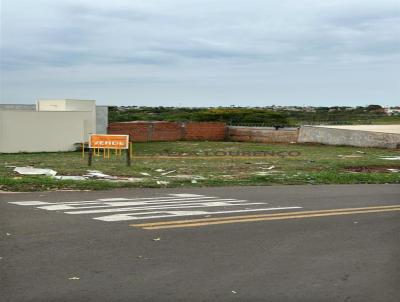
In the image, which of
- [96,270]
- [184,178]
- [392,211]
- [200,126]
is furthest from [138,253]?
[200,126]

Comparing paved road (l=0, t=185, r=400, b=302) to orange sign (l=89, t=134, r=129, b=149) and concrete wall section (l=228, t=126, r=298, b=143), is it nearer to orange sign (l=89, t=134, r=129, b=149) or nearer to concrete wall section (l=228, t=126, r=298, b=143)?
orange sign (l=89, t=134, r=129, b=149)

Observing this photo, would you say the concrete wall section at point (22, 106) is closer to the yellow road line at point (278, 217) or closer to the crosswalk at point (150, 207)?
the crosswalk at point (150, 207)

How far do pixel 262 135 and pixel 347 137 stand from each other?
10.1 meters

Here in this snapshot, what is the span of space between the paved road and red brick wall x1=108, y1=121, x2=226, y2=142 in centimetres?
3944

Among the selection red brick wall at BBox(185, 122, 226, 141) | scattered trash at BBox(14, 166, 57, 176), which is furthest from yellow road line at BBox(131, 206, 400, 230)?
red brick wall at BBox(185, 122, 226, 141)

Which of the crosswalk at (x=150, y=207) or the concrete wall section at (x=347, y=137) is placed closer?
the crosswalk at (x=150, y=207)

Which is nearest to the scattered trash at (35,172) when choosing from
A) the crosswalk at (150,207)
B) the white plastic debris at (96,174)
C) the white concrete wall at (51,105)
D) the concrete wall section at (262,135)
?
the white plastic debris at (96,174)

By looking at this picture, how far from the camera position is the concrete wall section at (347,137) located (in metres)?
41.4

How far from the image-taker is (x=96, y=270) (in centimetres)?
658

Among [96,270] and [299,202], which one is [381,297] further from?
[299,202]

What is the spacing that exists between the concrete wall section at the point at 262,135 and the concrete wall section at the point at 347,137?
57.8 inches

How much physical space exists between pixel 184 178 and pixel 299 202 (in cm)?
572

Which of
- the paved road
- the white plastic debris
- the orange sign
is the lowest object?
the white plastic debris

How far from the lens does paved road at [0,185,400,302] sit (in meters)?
5.96
